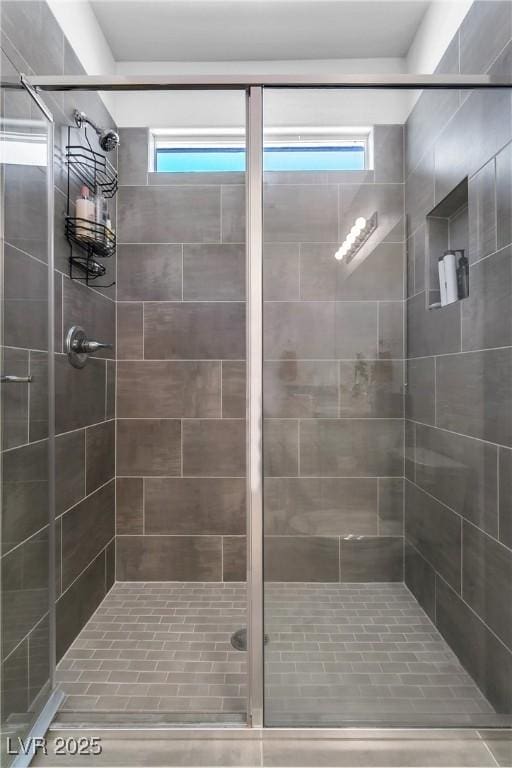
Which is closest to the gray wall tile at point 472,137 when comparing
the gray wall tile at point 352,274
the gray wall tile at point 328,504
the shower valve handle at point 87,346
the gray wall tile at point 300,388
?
the gray wall tile at point 352,274

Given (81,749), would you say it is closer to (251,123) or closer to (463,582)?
(463,582)

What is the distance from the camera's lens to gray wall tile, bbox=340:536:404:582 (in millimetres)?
1262

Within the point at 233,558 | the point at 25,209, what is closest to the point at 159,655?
the point at 233,558

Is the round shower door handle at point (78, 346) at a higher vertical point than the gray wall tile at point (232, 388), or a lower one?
higher

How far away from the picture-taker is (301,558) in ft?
4.15

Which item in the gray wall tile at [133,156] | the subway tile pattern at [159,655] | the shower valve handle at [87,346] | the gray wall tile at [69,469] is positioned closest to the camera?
the subway tile pattern at [159,655]

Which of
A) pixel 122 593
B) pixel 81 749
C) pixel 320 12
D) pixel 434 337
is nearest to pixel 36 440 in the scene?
pixel 81 749

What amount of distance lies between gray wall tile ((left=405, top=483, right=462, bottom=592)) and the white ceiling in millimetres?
2067

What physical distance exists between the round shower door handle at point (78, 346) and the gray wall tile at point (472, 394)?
1343mm

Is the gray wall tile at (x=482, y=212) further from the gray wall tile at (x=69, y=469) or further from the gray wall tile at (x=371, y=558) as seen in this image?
the gray wall tile at (x=69, y=469)

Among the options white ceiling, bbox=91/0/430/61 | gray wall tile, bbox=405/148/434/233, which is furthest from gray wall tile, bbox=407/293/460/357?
white ceiling, bbox=91/0/430/61

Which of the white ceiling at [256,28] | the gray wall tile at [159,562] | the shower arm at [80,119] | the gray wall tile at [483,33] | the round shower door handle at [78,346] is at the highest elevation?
the white ceiling at [256,28]

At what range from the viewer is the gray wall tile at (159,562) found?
7.14 feet

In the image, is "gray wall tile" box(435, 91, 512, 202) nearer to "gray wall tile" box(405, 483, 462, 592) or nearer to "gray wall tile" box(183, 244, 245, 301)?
"gray wall tile" box(405, 483, 462, 592)
